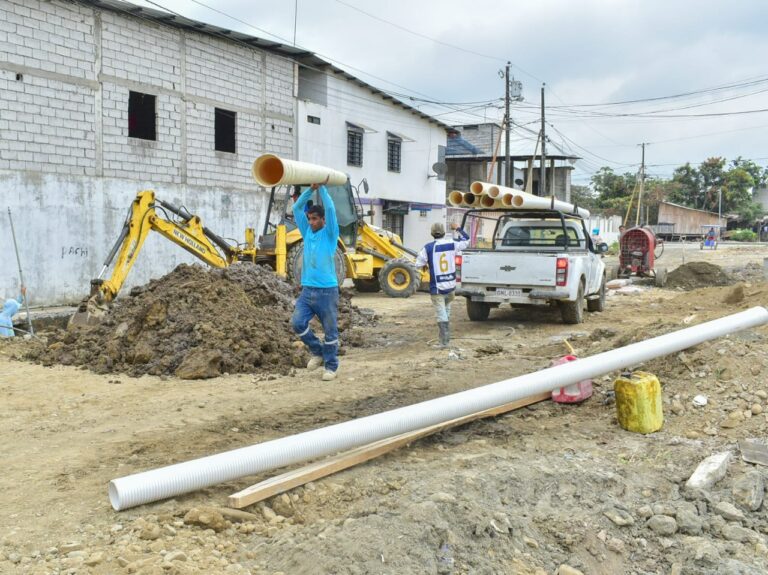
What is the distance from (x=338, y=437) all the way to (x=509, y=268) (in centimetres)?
724

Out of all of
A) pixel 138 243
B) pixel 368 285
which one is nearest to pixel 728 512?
pixel 138 243

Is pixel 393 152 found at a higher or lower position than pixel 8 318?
higher

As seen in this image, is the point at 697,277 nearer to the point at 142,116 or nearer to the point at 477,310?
the point at 477,310

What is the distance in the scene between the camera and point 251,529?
3.44 meters

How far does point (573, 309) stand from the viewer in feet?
36.8

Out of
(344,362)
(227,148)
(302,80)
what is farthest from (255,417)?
(302,80)

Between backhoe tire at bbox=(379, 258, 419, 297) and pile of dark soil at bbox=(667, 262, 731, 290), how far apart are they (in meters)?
8.70

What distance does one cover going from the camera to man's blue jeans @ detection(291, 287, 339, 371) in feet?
23.0

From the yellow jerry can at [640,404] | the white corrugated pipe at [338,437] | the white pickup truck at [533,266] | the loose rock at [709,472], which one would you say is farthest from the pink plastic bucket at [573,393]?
the white pickup truck at [533,266]

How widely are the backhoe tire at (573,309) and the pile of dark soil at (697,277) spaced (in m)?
10.1

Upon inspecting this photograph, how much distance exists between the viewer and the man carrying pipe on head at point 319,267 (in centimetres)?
684

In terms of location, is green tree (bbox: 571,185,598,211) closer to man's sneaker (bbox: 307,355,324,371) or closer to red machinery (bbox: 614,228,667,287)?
red machinery (bbox: 614,228,667,287)

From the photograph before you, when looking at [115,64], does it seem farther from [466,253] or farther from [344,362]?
[344,362]

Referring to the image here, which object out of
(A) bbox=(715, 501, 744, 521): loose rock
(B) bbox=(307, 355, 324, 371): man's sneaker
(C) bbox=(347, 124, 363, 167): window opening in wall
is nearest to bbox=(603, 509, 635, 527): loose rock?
(A) bbox=(715, 501, 744, 521): loose rock
